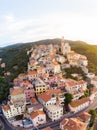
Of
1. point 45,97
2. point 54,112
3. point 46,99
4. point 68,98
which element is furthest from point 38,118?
point 68,98

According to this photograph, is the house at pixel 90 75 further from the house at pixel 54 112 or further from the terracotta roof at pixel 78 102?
the house at pixel 54 112

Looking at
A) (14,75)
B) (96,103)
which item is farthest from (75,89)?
(14,75)

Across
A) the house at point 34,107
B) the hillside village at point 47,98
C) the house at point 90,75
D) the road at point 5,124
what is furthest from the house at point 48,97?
the house at point 90,75

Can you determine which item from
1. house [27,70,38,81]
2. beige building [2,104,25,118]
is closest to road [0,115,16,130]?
beige building [2,104,25,118]

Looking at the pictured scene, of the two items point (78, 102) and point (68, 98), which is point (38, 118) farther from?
point (78, 102)

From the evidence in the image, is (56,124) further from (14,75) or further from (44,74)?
(14,75)

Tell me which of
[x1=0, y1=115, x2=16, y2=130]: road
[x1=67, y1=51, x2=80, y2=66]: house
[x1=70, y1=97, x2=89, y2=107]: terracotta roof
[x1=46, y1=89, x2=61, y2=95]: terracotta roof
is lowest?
[x1=0, y1=115, x2=16, y2=130]: road

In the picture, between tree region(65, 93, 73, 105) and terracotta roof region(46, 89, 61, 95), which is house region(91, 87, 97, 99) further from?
terracotta roof region(46, 89, 61, 95)
